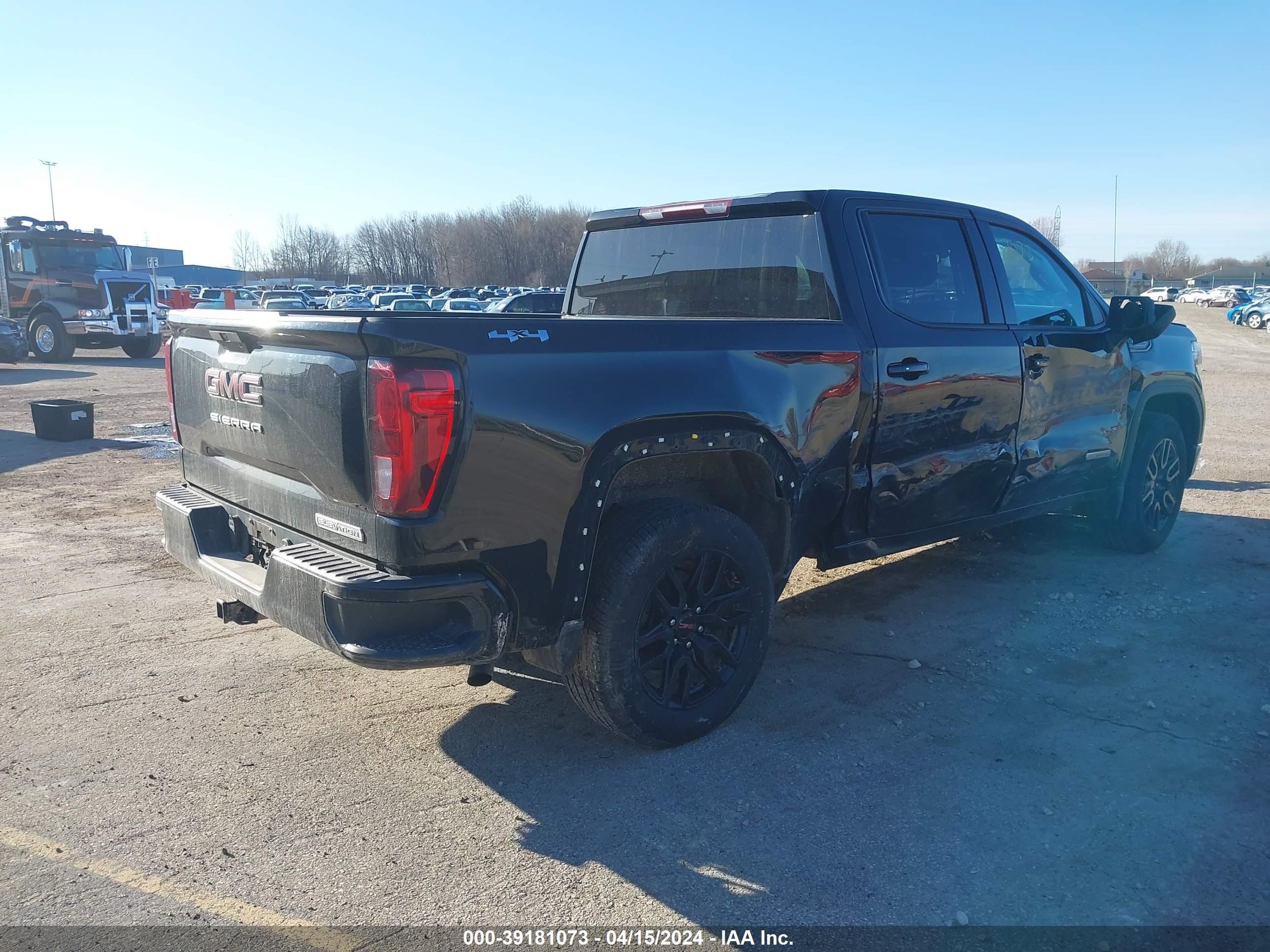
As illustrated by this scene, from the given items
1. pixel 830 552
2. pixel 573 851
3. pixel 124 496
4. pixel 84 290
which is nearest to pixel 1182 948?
pixel 573 851

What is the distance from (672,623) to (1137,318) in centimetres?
357

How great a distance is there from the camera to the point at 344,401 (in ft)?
9.85

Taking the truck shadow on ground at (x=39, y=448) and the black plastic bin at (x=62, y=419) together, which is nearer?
the truck shadow on ground at (x=39, y=448)

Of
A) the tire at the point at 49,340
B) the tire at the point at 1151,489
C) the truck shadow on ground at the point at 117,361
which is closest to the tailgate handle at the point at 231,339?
the tire at the point at 1151,489

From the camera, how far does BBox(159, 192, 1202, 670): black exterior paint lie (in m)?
3.01

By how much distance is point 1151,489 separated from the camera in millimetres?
6234

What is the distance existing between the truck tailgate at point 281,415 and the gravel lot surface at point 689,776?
956 mm

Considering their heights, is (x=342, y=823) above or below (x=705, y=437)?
below

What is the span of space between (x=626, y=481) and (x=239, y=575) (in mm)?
1450

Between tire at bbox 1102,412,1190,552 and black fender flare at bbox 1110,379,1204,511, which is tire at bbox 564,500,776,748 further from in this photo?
tire at bbox 1102,412,1190,552

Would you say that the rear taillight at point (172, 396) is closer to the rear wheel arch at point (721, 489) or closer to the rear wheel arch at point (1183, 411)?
the rear wheel arch at point (721, 489)

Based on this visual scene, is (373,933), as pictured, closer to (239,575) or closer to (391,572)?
(391,572)

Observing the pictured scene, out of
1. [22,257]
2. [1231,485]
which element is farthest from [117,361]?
[1231,485]

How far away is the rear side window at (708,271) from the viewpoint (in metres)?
4.41
